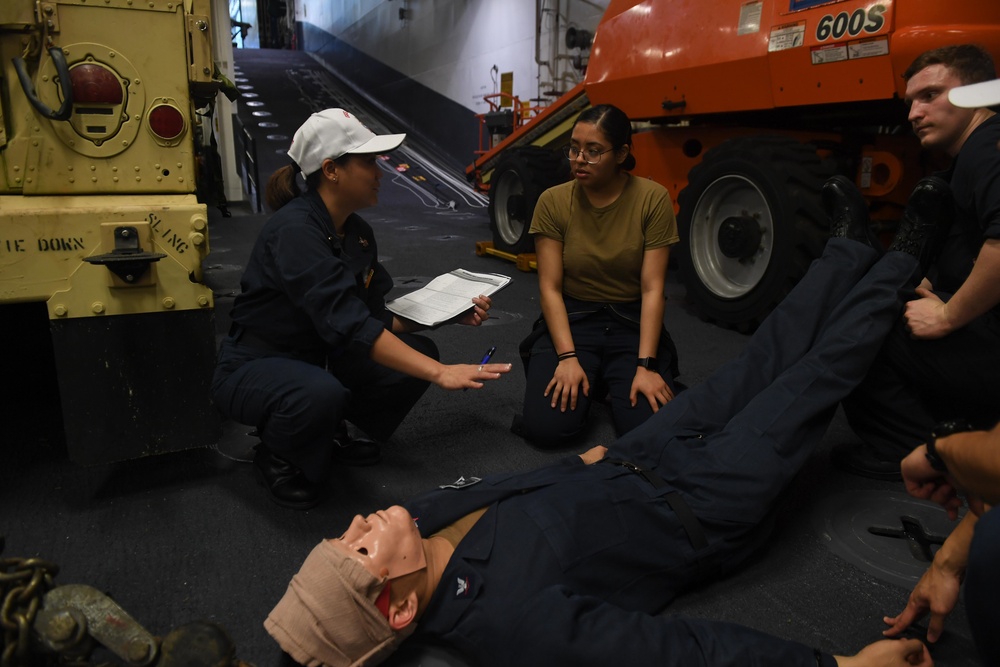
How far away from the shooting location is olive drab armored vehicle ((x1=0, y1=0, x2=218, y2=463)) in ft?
6.15

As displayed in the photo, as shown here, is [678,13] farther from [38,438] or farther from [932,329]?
[38,438]

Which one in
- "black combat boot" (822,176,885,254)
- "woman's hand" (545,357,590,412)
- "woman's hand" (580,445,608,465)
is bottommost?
"woman's hand" (580,445,608,465)

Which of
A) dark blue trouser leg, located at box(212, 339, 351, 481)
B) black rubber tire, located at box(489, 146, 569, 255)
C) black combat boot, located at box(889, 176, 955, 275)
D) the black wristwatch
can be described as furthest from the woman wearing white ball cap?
black rubber tire, located at box(489, 146, 569, 255)

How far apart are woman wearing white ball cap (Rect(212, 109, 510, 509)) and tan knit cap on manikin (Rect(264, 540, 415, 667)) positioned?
0.67m

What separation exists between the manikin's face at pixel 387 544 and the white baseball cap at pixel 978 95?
1252 mm

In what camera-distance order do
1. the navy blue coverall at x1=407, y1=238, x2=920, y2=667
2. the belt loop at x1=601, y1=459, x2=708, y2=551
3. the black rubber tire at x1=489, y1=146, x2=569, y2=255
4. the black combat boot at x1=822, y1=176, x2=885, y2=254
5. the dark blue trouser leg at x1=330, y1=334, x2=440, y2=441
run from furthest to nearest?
the black rubber tire at x1=489, y1=146, x2=569, y2=255 → the dark blue trouser leg at x1=330, y1=334, x2=440, y2=441 → the black combat boot at x1=822, y1=176, x2=885, y2=254 → the belt loop at x1=601, y1=459, x2=708, y2=551 → the navy blue coverall at x1=407, y1=238, x2=920, y2=667

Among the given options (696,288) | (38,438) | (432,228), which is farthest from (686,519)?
(432,228)

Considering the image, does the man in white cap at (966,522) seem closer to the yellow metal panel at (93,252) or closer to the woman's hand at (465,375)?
the woman's hand at (465,375)

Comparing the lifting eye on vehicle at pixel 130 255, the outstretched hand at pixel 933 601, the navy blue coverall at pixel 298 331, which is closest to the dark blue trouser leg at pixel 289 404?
the navy blue coverall at pixel 298 331

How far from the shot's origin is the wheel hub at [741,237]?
3904 millimetres

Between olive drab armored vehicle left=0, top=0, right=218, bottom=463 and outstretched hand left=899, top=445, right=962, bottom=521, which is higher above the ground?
olive drab armored vehicle left=0, top=0, right=218, bottom=463

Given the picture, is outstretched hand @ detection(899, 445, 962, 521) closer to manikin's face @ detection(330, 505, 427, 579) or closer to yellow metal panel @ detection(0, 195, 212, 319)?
manikin's face @ detection(330, 505, 427, 579)

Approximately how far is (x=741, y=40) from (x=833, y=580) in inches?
112

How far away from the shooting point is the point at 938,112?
218 centimetres
